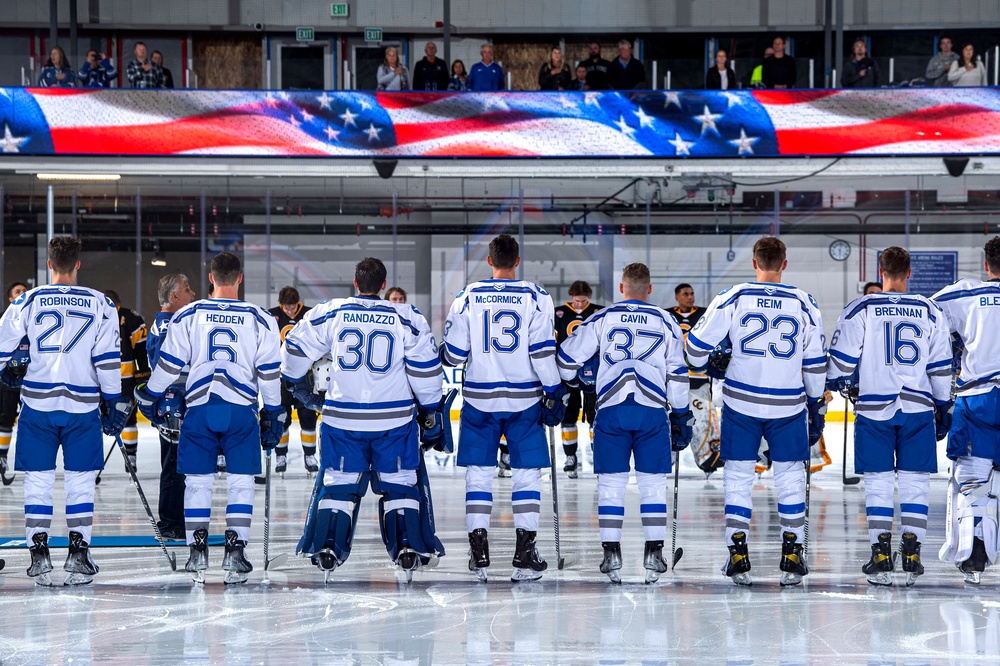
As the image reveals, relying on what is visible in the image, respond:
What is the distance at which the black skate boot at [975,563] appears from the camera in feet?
15.8

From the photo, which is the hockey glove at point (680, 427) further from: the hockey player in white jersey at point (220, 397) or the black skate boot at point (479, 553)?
the hockey player in white jersey at point (220, 397)

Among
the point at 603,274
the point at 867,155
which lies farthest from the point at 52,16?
the point at 867,155

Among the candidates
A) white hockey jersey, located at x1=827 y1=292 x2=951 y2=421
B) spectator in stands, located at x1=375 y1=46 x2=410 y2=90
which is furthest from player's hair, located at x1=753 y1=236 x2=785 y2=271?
spectator in stands, located at x1=375 y1=46 x2=410 y2=90

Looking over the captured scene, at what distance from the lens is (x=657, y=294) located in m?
14.9

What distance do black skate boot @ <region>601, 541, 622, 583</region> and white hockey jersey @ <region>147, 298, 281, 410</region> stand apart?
1.62m

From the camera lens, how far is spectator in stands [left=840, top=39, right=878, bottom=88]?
14.8 meters

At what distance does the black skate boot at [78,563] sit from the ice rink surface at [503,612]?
0.06 m

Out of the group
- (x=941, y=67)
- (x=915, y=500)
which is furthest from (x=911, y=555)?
(x=941, y=67)

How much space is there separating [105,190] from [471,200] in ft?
16.7

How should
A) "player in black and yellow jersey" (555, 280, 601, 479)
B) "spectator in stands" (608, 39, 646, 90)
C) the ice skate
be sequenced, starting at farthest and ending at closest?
1. "spectator in stands" (608, 39, 646, 90)
2. the ice skate
3. "player in black and yellow jersey" (555, 280, 601, 479)

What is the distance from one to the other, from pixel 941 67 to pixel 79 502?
13.9m

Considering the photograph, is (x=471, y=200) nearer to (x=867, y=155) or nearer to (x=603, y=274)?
(x=603, y=274)

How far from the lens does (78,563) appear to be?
466 cm

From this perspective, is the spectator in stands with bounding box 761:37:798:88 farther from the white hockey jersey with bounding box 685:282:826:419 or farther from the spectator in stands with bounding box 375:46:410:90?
the white hockey jersey with bounding box 685:282:826:419
